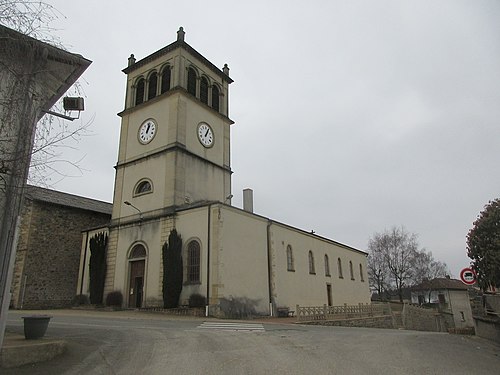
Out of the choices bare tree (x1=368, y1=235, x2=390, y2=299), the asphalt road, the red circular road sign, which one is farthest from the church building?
bare tree (x1=368, y1=235, x2=390, y2=299)

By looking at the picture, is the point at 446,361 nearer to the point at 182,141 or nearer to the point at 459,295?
the point at 182,141

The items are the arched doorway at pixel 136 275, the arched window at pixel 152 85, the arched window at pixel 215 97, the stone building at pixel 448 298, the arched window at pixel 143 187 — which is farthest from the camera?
the stone building at pixel 448 298

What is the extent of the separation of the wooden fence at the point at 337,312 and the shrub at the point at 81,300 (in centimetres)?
1405

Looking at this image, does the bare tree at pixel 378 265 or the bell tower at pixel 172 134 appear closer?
the bell tower at pixel 172 134

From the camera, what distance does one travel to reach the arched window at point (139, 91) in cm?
3027

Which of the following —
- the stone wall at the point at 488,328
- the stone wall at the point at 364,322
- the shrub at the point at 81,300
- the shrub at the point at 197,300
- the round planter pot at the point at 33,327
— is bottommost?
the stone wall at the point at 488,328

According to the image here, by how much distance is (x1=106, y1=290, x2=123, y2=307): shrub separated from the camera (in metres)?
24.6

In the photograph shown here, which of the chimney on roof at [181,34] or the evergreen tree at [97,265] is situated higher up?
the chimney on roof at [181,34]

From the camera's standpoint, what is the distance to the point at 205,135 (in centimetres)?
2884

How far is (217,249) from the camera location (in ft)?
69.5

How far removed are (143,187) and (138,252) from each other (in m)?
4.52

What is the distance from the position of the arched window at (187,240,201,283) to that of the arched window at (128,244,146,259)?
379 centimetres

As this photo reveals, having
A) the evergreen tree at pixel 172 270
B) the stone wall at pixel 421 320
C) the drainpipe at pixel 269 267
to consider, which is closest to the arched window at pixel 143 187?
the evergreen tree at pixel 172 270

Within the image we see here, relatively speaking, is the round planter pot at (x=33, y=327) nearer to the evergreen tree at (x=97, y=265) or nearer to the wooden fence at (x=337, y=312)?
the wooden fence at (x=337, y=312)
